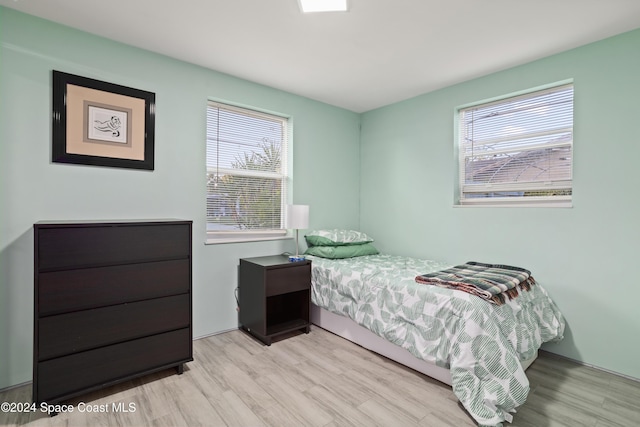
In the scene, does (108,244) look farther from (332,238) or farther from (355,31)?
(355,31)

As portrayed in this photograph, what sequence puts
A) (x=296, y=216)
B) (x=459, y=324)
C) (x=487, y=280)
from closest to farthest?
(x=459, y=324)
(x=487, y=280)
(x=296, y=216)

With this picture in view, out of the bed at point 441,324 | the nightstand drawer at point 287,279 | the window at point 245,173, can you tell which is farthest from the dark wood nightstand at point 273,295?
the window at point 245,173

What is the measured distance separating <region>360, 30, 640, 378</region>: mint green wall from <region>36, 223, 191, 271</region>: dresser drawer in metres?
2.65

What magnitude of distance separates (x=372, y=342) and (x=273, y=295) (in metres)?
0.96

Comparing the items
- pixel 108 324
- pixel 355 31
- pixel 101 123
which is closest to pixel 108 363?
pixel 108 324

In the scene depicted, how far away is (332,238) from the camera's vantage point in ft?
11.3

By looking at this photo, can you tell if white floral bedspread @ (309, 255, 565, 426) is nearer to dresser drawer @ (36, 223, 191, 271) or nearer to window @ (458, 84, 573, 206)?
window @ (458, 84, 573, 206)

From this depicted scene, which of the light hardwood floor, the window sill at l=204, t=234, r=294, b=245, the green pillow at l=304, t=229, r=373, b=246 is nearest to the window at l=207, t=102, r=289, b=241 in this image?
the window sill at l=204, t=234, r=294, b=245

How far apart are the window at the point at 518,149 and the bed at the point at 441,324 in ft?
2.79

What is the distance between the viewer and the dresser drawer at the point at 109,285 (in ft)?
6.04

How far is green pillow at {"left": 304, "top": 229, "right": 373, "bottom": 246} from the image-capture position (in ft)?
11.3

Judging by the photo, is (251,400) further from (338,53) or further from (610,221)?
(610,221)

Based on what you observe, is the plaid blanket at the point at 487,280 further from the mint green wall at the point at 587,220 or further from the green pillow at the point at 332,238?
the green pillow at the point at 332,238

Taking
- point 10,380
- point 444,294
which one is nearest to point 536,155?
point 444,294
